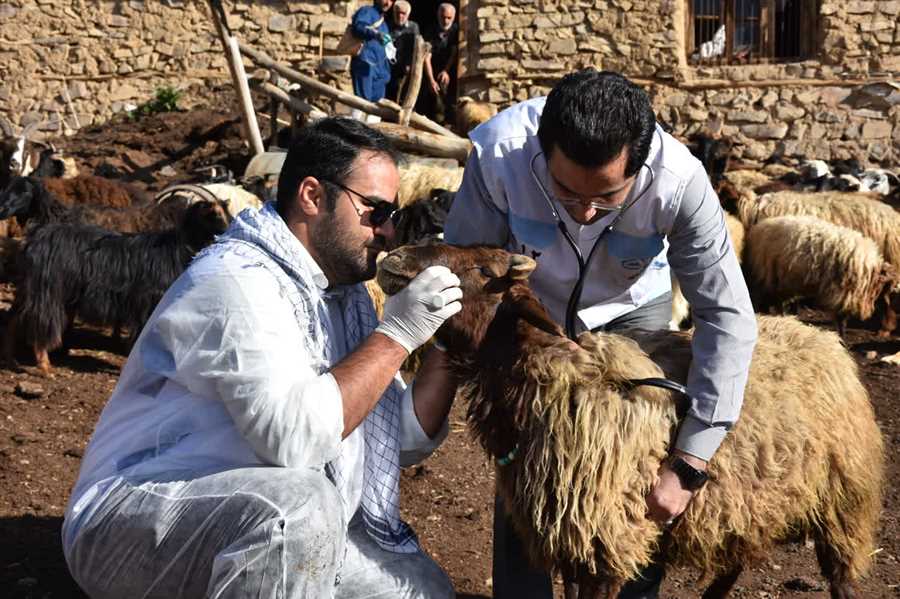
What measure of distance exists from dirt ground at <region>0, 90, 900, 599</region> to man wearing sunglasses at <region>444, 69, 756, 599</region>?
824 mm

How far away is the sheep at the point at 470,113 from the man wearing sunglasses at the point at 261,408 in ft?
38.0

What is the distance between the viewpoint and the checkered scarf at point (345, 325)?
303 centimetres

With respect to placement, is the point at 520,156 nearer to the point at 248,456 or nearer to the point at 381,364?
the point at 381,364

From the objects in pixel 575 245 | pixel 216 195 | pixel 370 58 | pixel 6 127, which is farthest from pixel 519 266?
pixel 6 127

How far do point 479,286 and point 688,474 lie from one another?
863 mm

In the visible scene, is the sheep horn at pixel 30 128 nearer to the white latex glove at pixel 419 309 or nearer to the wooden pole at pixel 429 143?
the wooden pole at pixel 429 143

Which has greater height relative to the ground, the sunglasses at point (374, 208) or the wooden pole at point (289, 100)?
the sunglasses at point (374, 208)

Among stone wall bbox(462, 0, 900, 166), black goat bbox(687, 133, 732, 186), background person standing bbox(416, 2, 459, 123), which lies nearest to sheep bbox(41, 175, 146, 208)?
background person standing bbox(416, 2, 459, 123)

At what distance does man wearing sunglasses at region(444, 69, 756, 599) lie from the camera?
2.96m

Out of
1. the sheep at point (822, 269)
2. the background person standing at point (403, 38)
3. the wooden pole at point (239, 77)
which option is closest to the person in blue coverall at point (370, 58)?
the background person standing at point (403, 38)

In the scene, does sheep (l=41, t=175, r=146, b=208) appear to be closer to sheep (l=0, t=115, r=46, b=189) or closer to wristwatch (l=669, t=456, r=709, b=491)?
sheep (l=0, t=115, r=46, b=189)

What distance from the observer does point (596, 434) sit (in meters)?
3.25

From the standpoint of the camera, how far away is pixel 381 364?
2.86m

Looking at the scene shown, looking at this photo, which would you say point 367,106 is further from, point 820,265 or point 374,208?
point 374,208
